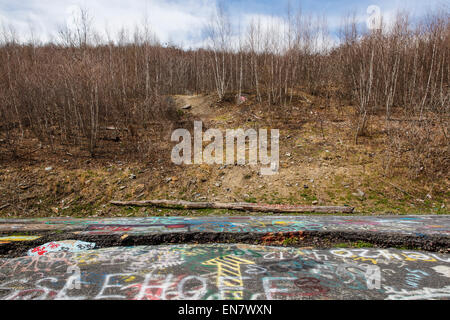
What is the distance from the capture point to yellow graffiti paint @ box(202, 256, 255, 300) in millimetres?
3502

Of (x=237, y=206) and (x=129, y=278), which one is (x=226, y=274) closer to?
(x=129, y=278)

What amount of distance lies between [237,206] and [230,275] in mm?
6087

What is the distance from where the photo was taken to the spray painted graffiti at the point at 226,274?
352 centimetres

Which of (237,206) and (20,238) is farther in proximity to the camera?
(237,206)

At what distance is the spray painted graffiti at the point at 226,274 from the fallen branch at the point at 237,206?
4591 millimetres

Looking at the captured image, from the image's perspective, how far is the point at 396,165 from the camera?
12.2 metres

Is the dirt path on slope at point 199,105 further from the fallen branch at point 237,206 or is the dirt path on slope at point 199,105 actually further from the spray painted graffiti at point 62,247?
the spray painted graffiti at point 62,247

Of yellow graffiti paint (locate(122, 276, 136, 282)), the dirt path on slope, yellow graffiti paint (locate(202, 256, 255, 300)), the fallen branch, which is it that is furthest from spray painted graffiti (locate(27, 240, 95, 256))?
the dirt path on slope

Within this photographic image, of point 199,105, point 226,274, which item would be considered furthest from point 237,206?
point 199,105

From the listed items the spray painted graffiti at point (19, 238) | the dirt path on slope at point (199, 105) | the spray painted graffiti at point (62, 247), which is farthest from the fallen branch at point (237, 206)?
the dirt path on slope at point (199, 105)

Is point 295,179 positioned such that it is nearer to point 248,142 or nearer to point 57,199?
point 248,142

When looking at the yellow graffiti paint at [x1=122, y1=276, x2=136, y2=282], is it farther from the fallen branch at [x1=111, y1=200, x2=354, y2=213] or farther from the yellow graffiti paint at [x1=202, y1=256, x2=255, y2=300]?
the fallen branch at [x1=111, y1=200, x2=354, y2=213]

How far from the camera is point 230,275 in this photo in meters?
3.96

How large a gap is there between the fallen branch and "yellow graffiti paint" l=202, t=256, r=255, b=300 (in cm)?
541
